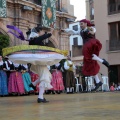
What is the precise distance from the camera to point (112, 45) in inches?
970

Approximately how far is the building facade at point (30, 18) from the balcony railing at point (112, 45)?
297cm

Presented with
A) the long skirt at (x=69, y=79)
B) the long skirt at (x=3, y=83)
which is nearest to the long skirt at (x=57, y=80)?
Answer: the long skirt at (x=69, y=79)

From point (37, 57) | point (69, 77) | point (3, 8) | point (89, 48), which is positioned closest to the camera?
point (37, 57)

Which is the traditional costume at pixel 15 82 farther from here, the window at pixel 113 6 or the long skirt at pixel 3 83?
the window at pixel 113 6

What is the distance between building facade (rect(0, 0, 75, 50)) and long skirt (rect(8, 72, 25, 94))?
737cm

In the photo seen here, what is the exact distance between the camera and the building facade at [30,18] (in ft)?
63.3

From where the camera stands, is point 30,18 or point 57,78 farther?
point 30,18

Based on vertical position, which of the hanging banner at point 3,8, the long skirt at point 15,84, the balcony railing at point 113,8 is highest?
the balcony railing at point 113,8

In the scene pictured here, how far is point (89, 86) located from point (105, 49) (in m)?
9.60

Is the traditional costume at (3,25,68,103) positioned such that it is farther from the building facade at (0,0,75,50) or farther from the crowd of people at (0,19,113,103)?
the building facade at (0,0,75,50)

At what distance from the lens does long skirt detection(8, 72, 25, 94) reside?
11.5 m

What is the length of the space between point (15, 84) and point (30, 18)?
10.0m

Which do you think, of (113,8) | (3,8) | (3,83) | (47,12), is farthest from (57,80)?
(113,8)

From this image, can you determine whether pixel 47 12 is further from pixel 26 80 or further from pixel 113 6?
pixel 26 80
